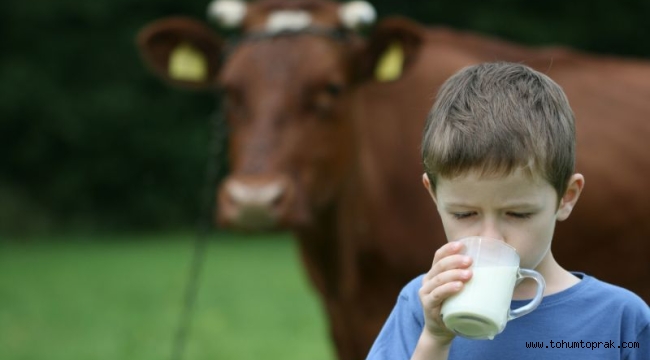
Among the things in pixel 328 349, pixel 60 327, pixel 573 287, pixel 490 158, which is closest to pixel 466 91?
pixel 490 158

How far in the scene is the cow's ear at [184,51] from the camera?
16.1 ft

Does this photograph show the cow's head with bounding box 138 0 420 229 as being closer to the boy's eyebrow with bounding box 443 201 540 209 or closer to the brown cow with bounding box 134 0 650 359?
the brown cow with bounding box 134 0 650 359

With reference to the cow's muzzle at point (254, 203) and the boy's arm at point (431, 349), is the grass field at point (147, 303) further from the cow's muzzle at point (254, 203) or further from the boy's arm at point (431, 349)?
the boy's arm at point (431, 349)

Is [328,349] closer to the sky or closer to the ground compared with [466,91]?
closer to the ground

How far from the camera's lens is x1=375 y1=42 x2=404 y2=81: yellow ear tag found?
4555 mm

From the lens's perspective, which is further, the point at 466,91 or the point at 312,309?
the point at 312,309

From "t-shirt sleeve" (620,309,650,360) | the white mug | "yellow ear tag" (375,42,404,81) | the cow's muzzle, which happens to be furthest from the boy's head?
"yellow ear tag" (375,42,404,81)

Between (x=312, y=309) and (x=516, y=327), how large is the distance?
699 cm

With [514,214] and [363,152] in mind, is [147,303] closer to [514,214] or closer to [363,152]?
[363,152]

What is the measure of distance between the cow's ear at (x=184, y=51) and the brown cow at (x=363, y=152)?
0.17 m

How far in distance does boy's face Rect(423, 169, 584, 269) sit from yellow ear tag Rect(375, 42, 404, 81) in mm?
2645

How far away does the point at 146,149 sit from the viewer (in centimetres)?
1558

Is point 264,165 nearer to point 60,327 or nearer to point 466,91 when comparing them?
point 466,91

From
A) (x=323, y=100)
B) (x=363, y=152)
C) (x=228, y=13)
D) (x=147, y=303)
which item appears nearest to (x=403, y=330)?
(x=323, y=100)
